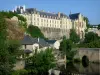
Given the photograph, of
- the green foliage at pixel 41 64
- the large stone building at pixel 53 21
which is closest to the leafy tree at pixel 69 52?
the green foliage at pixel 41 64

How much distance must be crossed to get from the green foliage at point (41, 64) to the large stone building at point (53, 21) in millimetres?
53926

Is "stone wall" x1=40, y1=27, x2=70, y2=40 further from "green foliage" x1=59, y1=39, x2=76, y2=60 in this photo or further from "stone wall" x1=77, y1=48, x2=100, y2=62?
"stone wall" x1=77, y1=48, x2=100, y2=62

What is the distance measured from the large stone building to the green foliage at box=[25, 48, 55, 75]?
177ft

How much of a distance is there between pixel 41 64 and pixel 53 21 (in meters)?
65.1

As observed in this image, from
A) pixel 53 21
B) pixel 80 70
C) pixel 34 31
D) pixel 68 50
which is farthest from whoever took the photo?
pixel 53 21

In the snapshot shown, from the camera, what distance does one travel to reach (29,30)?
7806 centimetres

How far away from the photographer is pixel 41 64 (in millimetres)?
31297

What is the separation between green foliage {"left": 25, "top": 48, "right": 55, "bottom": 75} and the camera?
30.9 meters

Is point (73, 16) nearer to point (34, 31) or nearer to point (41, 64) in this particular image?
point (34, 31)

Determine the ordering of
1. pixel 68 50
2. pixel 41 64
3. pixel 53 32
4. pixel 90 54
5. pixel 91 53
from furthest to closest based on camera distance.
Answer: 1. pixel 53 32
2. pixel 68 50
3. pixel 90 54
4. pixel 91 53
5. pixel 41 64

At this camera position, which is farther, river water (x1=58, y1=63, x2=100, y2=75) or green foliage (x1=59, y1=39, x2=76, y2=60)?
green foliage (x1=59, y1=39, x2=76, y2=60)

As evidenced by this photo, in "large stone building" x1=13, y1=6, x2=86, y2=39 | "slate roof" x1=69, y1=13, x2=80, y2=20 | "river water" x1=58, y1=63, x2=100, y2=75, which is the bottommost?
"river water" x1=58, y1=63, x2=100, y2=75

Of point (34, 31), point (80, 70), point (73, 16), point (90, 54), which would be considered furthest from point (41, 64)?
point (73, 16)

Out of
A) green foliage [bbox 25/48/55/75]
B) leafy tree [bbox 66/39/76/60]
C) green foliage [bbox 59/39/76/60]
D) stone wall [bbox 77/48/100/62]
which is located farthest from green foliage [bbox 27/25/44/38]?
green foliage [bbox 25/48/55/75]
